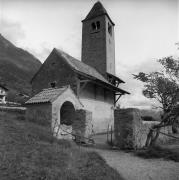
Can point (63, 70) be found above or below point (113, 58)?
below

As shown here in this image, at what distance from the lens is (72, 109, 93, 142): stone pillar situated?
12.1 metres

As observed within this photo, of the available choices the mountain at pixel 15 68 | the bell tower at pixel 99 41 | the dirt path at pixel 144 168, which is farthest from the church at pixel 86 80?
the mountain at pixel 15 68

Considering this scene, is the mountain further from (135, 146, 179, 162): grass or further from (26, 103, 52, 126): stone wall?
(135, 146, 179, 162): grass

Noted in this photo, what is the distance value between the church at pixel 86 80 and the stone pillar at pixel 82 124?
49 cm

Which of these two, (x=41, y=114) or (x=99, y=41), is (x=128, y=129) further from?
(x=99, y=41)

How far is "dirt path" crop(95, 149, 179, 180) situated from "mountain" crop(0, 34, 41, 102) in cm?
4401

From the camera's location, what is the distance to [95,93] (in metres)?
19.3

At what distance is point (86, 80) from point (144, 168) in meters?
9.78

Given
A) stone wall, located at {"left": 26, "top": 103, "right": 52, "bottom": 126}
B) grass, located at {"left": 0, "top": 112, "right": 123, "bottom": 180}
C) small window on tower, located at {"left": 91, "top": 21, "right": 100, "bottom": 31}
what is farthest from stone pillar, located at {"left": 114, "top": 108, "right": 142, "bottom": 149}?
small window on tower, located at {"left": 91, "top": 21, "right": 100, "bottom": 31}

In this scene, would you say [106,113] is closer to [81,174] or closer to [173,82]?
[173,82]

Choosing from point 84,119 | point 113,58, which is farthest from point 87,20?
point 84,119

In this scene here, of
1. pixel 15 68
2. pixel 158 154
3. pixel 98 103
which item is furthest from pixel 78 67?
pixel 15 68

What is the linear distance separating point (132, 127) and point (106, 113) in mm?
10594

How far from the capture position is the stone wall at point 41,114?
11.6 m
